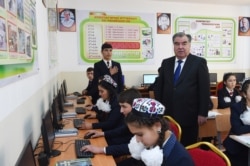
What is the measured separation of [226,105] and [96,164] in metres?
2.82

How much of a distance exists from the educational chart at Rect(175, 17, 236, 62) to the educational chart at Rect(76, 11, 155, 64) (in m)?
0.98

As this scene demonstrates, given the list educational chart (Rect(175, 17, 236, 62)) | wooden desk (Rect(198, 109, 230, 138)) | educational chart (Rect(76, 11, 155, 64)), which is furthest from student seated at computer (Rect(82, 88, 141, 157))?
educational chart (Rect(175, 17, 236, 62))

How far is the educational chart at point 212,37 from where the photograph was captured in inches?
246

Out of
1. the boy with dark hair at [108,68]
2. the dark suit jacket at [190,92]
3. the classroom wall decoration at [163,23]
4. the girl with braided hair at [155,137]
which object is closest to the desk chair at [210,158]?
the girl with braided hair at [155,137]

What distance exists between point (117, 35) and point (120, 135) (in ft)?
12.8

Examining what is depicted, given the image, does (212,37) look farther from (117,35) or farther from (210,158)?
(210,158)

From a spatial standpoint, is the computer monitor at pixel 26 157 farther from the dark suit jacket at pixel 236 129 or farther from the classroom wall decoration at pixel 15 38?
the dark suit jacket at pixel 236 129

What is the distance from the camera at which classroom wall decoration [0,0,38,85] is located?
1.17 meters

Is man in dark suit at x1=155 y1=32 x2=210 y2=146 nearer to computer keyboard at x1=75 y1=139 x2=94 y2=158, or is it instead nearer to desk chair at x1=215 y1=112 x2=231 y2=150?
desk chair at x1=215 y1=112 x2=231 y2=150

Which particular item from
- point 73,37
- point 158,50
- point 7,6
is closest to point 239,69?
point 158,50

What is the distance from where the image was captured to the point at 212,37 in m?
6.38

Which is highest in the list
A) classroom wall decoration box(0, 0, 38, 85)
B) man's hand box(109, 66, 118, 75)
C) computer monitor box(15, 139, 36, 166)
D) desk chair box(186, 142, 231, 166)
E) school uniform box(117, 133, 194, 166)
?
classroom wall decoration box(0, 0, 38, 85)

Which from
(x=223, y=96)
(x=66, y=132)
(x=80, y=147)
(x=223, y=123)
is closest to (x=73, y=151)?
(x=80, y=147)

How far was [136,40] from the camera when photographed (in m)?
5.88
